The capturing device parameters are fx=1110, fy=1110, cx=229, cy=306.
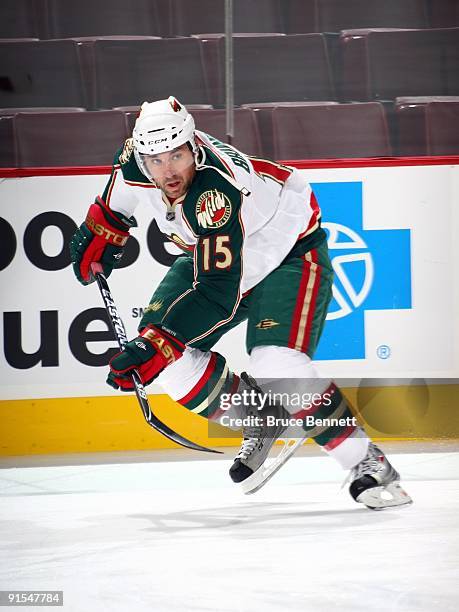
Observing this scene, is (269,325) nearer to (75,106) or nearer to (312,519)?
(312,519)

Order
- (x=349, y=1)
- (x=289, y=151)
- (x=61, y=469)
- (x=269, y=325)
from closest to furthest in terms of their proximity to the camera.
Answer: (x=269, y=325), (x=61, y=469), (x=289, y=151), (x=349, y=1)

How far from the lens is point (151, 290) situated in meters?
3.33

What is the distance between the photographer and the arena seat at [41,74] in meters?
3.64

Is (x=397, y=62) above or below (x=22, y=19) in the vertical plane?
below

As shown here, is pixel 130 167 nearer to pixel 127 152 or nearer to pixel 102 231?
pixel 127 152

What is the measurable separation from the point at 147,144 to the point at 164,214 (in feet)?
0.74

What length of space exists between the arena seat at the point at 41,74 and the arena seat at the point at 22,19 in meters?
0.04

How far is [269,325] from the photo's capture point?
2561 mm

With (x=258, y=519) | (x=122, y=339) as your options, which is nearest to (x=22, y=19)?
(x=122, y=339)

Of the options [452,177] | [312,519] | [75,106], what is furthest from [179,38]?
[312,519]

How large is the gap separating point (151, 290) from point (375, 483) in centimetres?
112

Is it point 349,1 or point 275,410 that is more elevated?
point 349,1

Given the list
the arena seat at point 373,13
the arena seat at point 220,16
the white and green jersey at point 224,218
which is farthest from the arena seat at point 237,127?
the white and green jersey at point 224,218

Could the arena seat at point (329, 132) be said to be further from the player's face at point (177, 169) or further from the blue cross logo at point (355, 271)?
the player's face at point (177, 169)
